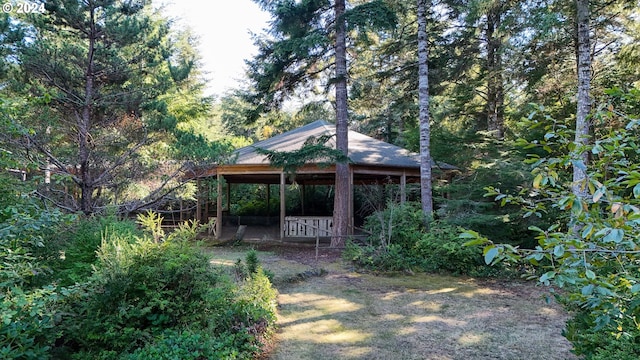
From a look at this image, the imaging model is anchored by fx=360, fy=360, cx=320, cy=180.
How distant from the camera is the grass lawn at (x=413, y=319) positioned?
13.6 feet

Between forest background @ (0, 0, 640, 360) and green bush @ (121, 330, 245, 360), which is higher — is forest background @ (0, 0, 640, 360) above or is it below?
above

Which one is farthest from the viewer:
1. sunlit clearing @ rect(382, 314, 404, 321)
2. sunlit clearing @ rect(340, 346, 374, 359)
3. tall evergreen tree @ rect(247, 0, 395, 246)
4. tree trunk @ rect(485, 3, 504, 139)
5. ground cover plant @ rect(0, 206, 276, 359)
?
tree trunk @ rect(485, 3, 504, 139)

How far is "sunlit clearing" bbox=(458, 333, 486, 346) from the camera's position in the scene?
14.3 ft

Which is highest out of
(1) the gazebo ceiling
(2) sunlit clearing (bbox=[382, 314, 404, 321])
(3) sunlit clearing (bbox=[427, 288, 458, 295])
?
(1) the gazebo ceiling

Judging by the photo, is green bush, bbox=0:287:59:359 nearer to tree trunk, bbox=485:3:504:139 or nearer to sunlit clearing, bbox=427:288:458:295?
sunlit clearing, bbox=427:288:458:295

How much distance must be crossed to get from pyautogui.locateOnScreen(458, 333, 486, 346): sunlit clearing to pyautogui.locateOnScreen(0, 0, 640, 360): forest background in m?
1.21

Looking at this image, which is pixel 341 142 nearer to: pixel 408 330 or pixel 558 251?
pixel 408 330

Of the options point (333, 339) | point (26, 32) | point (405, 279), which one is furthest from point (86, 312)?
Answer: point (405, 279)

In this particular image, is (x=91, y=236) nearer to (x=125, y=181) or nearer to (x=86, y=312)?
(x=86, y=312)

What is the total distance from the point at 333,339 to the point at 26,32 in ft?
22.7

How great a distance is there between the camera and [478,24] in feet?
40.8

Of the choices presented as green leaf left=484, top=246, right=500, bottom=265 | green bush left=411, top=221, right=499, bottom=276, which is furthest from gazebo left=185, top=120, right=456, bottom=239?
green leaf left=484, top=246, right=500, bottom=265

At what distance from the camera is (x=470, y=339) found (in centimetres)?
447

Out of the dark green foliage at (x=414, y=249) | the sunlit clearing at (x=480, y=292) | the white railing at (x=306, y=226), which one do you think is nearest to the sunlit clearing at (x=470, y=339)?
the sunlit clearing at (x=480, y=292)
